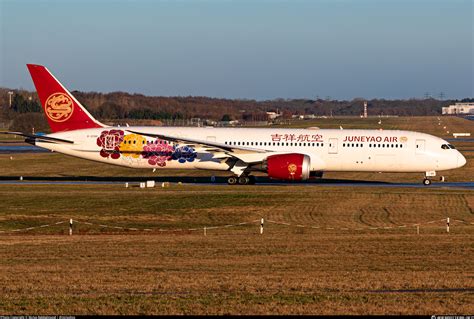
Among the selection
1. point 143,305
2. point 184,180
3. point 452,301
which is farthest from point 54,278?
point 184,180

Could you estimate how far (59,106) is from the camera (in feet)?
192

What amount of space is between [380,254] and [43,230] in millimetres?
15809

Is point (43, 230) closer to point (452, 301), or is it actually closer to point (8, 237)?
point (8, 237)

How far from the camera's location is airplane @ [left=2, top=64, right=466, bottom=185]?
2233 inches

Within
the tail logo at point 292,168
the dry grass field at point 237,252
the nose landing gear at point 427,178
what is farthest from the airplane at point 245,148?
the dry grass field at point 237,252

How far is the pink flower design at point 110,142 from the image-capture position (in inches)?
2253

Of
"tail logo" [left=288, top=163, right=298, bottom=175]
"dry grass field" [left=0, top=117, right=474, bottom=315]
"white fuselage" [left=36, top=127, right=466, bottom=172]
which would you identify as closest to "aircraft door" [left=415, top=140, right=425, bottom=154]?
"white fuselage" [left=36, top=127, right=466, bottom=172]

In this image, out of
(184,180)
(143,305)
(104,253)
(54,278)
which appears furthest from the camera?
(184,180)

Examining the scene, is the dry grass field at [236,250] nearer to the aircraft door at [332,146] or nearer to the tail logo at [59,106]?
the aircraft door at [332,146]

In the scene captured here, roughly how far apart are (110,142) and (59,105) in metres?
4.60

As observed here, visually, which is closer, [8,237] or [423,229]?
[8,237]

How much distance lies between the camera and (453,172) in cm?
7131

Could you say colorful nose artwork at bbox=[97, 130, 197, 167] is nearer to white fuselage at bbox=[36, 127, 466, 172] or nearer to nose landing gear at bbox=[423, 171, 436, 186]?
white fuselage at bbox=[36, 127, 466, 172]

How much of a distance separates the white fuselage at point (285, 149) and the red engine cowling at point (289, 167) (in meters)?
2.08
